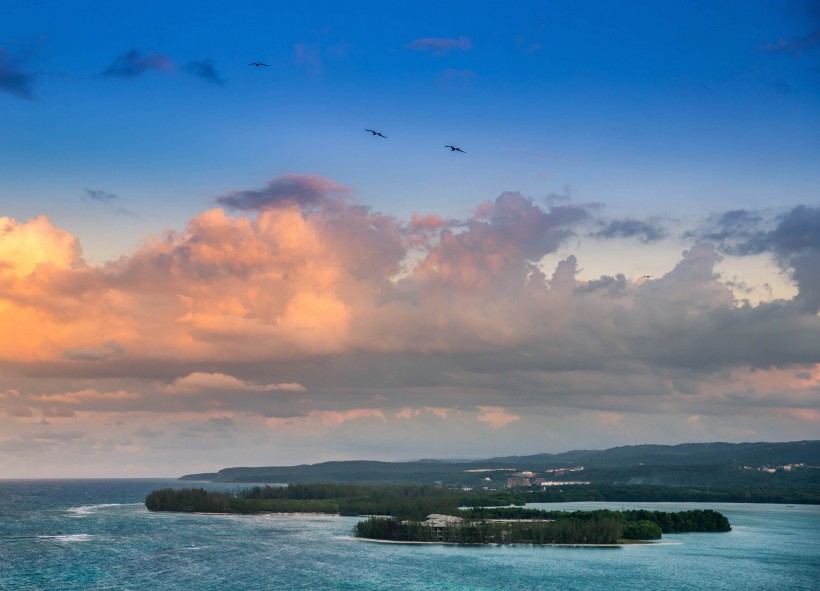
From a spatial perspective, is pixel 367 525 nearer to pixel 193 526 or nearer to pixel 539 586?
pixel 193 526

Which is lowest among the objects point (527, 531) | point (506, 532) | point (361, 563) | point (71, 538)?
point (361, 563)

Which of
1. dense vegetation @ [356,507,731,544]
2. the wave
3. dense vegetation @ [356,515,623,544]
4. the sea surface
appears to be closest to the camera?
the sea surface

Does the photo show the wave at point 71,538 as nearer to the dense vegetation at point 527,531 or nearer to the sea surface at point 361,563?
the sea surface at point 361,563

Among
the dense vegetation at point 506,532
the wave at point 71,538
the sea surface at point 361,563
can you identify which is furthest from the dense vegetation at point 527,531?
the wave at point 71,538

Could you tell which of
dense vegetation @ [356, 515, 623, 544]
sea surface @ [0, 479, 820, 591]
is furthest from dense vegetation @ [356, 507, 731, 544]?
sea surface @ [0, 479, 820, 591]

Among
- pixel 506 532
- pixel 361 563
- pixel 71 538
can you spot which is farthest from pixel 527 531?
pixel 71 538

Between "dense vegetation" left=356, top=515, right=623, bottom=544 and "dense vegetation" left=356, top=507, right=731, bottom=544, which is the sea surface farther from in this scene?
"dense vegetation" left=356, top=515, right=623, bottom=544

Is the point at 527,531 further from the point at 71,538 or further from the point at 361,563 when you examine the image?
the point at 71,538

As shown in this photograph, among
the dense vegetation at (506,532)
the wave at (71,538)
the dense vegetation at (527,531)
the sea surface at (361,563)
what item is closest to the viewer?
the sea surface at (361,563)
